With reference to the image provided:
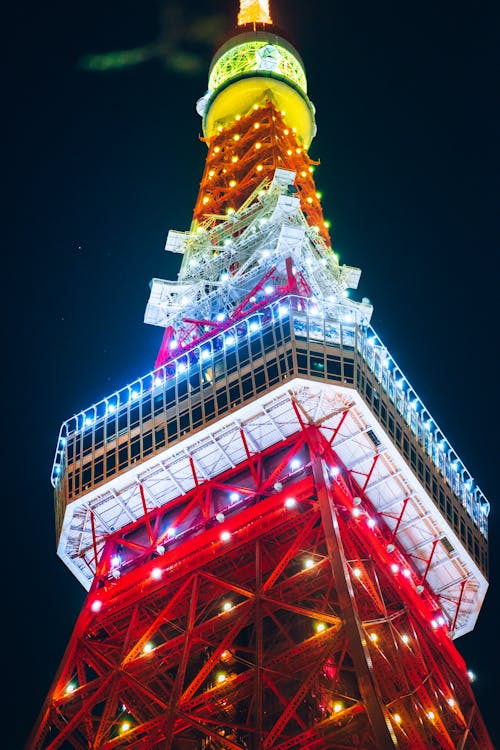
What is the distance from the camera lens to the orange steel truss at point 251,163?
74.9 meters

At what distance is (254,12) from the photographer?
3799 inches

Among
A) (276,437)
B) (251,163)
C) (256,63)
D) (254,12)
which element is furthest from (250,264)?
(254,12)

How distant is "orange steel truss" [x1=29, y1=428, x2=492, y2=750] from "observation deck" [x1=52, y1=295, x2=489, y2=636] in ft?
3.19

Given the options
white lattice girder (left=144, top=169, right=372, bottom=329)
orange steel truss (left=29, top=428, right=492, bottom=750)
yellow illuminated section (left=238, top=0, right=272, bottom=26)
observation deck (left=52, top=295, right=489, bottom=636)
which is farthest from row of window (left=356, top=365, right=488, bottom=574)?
yellow illuminated section (left=238, top=0, right=272, bottom=26)

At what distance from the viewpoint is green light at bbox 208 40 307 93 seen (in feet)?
281

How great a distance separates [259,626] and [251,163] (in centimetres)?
4784

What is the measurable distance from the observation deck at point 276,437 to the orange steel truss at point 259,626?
973 millimetres

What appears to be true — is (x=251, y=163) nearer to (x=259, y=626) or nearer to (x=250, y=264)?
(x=250, y=264)

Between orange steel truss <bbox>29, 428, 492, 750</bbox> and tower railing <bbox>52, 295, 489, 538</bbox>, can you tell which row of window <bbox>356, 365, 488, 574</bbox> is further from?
orange steel truss <bbox>29, 428, 492, 750</bbox>

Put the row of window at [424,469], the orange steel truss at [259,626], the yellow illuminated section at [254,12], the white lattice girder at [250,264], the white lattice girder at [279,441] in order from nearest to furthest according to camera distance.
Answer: the orange steel truss at [259,626] < the white lattice girder at [279,441] < the row of window at [424,469] < the white lattice girder at [250,264] < the yellow illuminated section at [254,12]

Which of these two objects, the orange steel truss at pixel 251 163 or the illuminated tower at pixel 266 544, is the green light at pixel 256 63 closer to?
the orange steel truss at pixel 251 163

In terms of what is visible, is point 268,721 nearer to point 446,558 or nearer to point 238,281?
point 446,558

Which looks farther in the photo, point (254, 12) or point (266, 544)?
point (254, 12)

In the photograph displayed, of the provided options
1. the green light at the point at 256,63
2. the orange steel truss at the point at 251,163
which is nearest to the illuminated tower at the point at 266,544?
the orange steel truss at the point at 251,163
